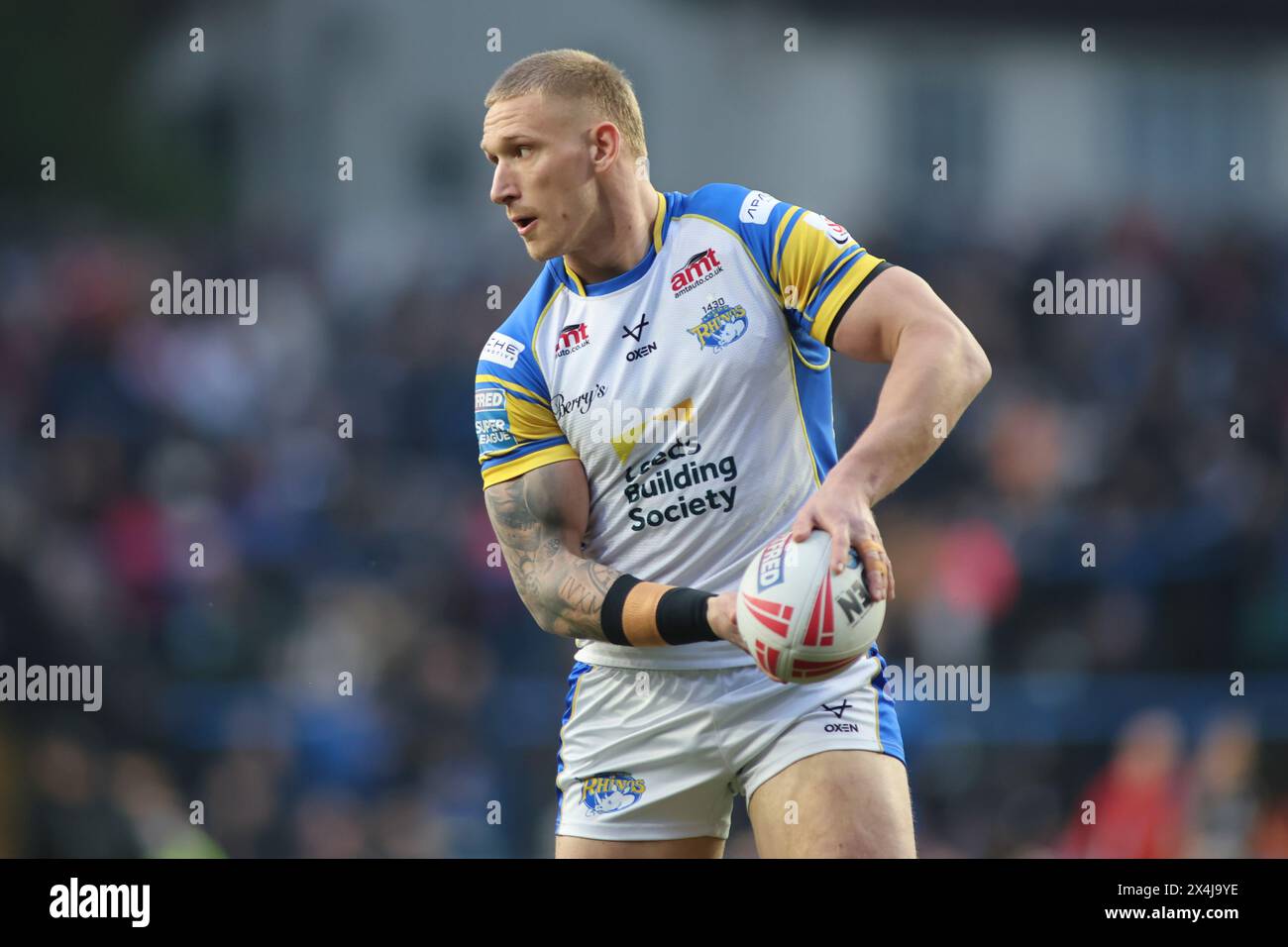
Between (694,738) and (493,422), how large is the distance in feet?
3.70

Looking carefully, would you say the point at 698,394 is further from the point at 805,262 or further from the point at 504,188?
the point at 504,188

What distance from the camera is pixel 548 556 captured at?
466cm

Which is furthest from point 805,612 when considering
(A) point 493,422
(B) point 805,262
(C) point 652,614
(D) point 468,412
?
(D) point 468,412

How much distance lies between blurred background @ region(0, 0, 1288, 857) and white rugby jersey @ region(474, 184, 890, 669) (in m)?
4.69

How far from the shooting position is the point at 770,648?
155 inches

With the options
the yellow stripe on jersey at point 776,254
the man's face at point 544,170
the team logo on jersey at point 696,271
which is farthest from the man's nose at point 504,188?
the yellow stripe on jersey at point 776,254

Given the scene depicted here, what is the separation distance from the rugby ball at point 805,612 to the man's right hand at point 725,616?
0.07m

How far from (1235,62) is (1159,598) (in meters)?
8.74

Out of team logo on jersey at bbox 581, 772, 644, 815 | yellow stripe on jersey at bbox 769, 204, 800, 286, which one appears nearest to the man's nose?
yellow stripe on jersey at bbox 769, 204, 800, 286

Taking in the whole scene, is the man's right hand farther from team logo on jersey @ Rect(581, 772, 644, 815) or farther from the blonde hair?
the blonde hair

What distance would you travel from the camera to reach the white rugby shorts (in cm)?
432

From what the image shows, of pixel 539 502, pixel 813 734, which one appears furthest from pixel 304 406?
pixel 813 734

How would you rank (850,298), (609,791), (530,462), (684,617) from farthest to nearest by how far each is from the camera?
(530,462) → (609,791) → (850,298) → (684,617)

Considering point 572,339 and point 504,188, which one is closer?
point 504,188
